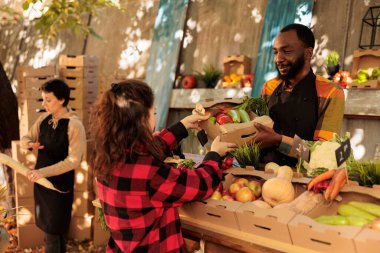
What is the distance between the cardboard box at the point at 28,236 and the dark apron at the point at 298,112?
3093 millimetres

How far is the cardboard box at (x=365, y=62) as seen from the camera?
3.63 meters

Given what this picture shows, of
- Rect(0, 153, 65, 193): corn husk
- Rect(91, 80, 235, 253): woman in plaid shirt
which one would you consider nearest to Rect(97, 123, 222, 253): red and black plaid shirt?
Rect(91, 80, 235, 253): woman in plaid shirt

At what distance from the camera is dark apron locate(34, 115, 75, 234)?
10.3 feet

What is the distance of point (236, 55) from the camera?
4.86m

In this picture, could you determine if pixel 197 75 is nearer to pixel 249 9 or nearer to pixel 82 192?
pixel 249 9

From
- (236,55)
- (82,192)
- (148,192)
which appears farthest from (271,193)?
(236,55)

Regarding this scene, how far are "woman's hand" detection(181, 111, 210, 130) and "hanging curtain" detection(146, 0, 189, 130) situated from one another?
139 inches

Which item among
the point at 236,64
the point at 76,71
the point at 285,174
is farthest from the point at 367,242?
the point at 236,64

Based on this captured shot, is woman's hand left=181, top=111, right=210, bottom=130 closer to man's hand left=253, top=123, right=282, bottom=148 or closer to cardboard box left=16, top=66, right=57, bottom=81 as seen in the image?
man's hand left=253, top=123, right=282, bottom=148

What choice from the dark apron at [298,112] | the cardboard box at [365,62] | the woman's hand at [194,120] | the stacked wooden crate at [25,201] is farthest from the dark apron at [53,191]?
the cardboard box at [365,62]

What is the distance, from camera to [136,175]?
4.86 ft

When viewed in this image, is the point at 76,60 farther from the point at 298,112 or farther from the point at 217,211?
the point at 217,211

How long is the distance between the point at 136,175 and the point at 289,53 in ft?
4.38

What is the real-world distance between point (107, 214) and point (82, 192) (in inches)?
106
